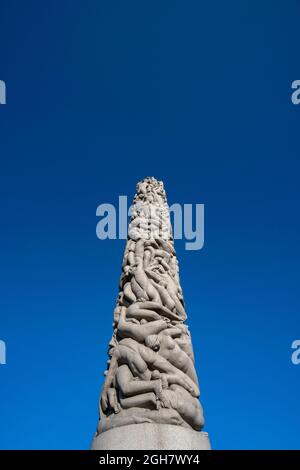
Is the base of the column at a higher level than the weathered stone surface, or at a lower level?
lower

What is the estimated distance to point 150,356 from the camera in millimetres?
8664

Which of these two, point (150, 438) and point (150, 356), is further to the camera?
point (150, 356)

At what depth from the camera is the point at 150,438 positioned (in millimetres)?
7496

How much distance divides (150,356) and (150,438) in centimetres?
153

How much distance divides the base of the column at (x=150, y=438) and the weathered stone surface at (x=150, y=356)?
2 cm

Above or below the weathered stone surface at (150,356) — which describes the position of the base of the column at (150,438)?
below

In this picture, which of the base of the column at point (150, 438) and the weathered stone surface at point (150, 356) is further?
the weathered stone surface at point (150, 356)

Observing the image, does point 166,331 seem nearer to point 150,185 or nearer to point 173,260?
point 173,260

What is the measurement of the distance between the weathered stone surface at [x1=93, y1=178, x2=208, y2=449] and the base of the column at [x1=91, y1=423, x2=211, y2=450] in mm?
16

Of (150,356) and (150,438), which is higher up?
(150,356)

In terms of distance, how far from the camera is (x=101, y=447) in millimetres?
7758

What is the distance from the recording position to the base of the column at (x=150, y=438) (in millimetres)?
7449

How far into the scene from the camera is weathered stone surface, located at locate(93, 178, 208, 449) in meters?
7.85

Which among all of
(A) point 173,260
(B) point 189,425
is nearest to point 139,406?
(B) point 189,425
